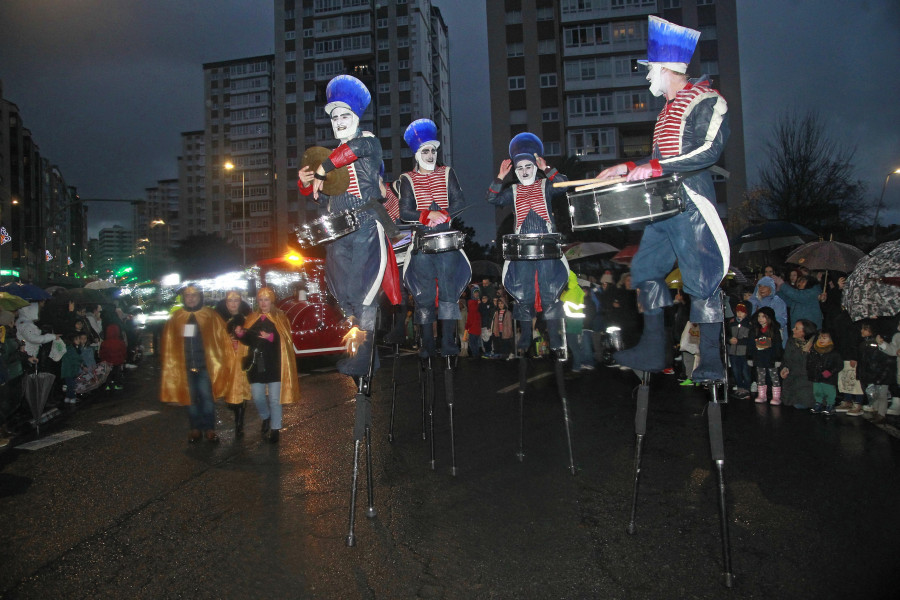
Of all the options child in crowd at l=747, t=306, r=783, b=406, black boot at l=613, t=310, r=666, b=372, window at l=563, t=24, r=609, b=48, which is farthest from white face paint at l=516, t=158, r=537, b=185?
window at l=563, t=24, r=609, b=48

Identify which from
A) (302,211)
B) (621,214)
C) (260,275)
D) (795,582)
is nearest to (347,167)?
(621,214)

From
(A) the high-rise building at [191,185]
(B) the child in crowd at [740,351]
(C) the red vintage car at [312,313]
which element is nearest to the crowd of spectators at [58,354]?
(C) the red vintage car at [312,313]

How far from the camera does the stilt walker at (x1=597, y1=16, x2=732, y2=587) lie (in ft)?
12.0

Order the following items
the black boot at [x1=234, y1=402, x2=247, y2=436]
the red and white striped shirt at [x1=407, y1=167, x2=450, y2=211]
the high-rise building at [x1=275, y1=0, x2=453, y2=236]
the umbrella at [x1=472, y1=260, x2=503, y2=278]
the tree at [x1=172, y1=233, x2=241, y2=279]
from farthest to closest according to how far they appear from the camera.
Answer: the tree at [x1=172, y1=233, x2=241, y2=279]
the high-rise building at [x1=275, y1=0, x2=453, y2=236]
the umbrella at [x1=472, y1=260, x2=503, y2=278]
the black boot at [x1=234, y1=402, x2=247, y2=436]
the red and white striped shirt at [x1=407, y1=167, x2=450, y2=211]

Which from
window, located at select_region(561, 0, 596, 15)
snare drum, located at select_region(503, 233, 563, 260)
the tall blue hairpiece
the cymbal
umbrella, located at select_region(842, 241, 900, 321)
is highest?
window, located at select_region(561, 0, 596, 15)

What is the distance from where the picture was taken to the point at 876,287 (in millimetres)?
7523

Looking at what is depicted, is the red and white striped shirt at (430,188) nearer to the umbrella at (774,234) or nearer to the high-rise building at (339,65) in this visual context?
Answer: the umbrella at (774,234)

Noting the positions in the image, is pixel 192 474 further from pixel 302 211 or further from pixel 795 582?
pixel 302 211

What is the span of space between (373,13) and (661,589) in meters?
78.5

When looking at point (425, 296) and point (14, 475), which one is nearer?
point (425, 296)

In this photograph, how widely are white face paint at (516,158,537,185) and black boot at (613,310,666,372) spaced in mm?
2185

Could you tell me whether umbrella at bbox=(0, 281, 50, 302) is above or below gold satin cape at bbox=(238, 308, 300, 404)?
above

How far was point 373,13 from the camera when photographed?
7219 centimetres

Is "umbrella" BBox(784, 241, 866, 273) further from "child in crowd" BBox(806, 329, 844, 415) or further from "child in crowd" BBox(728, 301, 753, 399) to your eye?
"child in crowd" BBox(806, 329, 844, 415)
